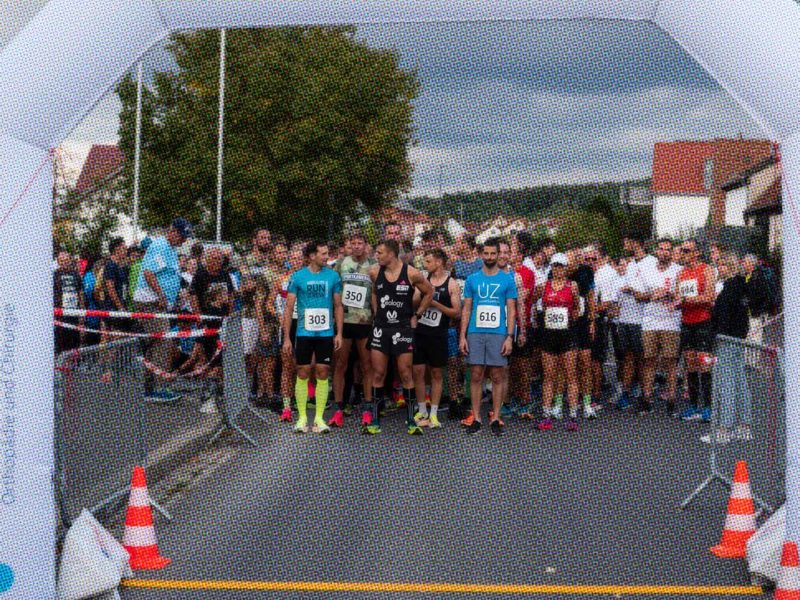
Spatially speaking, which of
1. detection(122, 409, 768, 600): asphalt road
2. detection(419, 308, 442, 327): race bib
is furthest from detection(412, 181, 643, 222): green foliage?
detection(122, 409, 768, 600): asphalt road

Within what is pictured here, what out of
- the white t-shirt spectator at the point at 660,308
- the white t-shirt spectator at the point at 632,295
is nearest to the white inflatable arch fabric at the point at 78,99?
the white t-shirt spectator at the point at 660,308

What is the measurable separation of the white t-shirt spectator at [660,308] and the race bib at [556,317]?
122 cm

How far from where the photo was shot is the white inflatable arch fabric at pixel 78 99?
5.36m

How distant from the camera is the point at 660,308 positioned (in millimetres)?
13047

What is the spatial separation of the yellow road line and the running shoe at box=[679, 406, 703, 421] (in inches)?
268

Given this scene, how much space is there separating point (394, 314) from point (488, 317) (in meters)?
0.97

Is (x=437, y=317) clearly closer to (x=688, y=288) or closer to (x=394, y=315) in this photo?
(x=394, y=315)

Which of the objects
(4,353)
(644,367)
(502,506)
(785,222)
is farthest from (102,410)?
(644,367)

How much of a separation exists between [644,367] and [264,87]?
32.1 m

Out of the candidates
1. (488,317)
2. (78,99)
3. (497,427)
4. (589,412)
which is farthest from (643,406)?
(78,99)

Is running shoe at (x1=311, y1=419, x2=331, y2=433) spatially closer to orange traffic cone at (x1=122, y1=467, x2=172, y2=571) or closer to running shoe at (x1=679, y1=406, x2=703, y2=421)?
running shoe at (x1=679, y1=406, x2=703, y2=421)

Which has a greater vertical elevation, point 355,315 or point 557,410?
point 355,315

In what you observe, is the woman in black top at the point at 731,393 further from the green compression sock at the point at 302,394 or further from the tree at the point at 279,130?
the tree at the point at 279,130

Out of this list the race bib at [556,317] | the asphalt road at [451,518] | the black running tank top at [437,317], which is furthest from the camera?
the race bib at [556,317]
